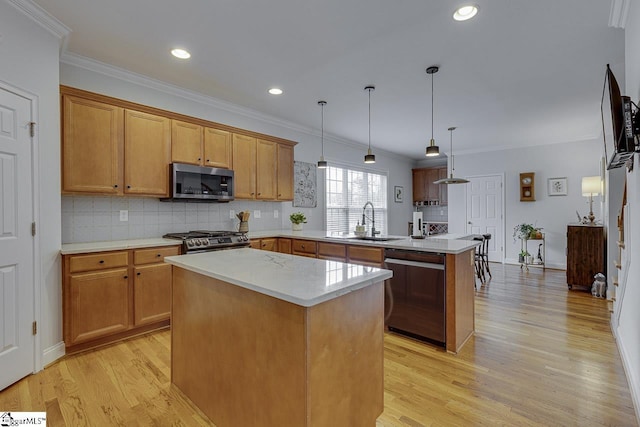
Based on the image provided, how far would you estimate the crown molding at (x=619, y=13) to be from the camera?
205 centimetres

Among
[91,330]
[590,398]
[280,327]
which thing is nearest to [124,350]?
[91,330]

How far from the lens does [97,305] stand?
2.62 metres

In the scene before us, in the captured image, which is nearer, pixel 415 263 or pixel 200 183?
pixel 415 263

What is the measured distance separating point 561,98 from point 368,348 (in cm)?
422

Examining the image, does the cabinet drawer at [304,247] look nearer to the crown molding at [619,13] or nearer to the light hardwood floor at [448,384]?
the light hardwood floor at [448,384]

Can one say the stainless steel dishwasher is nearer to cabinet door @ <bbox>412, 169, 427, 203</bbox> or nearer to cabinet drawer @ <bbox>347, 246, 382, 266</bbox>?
→ cabinet drawer @ <bbox>347, 246, 382, 266</bbox>

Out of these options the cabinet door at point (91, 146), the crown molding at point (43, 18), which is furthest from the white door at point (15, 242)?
the crown molding at point (43, 18)

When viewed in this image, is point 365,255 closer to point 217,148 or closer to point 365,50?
point 365,50

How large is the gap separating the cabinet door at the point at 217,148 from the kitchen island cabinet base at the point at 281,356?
6.99 feet

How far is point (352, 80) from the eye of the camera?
3.38m

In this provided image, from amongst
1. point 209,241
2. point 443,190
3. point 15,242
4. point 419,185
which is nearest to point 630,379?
point 209,241

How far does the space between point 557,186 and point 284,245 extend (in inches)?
218

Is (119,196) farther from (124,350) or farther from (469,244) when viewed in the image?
(469,244)

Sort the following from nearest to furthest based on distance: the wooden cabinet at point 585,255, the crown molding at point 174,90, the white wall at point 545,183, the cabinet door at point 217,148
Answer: the crown molding at point 174,90
the cabinet door at point 217,148
the wooden cabinet at point 585,255
the white wall at point 545,183
